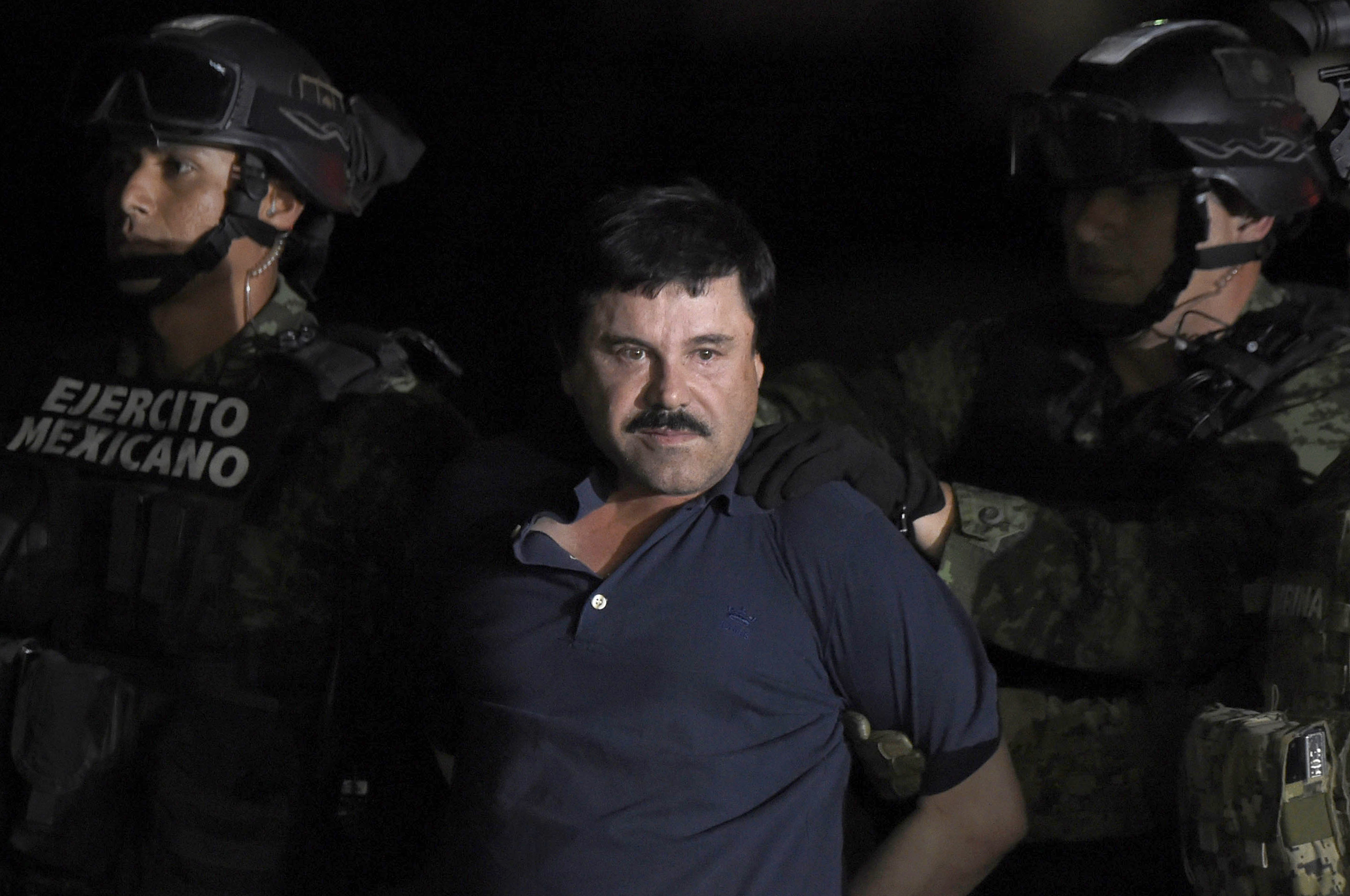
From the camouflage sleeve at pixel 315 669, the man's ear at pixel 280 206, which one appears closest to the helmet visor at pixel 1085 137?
the camouflage sleeve at pixel 315 669

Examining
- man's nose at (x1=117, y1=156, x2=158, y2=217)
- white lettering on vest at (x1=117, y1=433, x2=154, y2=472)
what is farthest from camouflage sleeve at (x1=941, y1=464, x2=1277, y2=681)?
man's nose at (x1=117, y1=156, x2=158, y2=217)

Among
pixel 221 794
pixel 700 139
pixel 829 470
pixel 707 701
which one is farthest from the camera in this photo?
pixel 700 139

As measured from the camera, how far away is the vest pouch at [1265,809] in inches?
71.4

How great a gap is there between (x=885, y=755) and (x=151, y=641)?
1.39 meters

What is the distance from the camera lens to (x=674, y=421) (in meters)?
1.81

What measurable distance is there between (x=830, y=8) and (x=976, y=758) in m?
2.09

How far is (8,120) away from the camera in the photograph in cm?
363

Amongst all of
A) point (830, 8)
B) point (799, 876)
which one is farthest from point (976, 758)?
point (830, 8)

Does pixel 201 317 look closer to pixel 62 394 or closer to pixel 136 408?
pixel 136 408

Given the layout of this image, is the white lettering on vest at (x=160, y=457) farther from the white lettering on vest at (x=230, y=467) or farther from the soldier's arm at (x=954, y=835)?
the soldier's arm at (x=954, y=835)

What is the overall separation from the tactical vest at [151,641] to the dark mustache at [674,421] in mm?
920

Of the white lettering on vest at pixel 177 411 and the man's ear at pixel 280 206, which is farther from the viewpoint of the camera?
the man's ear at pixel 280 206

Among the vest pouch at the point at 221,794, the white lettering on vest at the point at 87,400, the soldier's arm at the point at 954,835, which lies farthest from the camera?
the white lettering on vest at the point at 87,400

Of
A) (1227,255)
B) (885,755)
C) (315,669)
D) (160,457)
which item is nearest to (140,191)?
(160,457)
